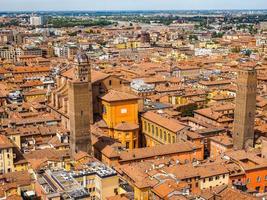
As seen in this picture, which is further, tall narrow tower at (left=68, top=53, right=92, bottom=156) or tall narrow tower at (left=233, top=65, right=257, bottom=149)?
tall narrow tower at (left=233, top=65, right=257, bottom=149)

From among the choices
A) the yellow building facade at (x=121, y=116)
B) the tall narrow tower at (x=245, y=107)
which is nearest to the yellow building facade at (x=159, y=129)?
the yellow building facade at (x=121, y=116)

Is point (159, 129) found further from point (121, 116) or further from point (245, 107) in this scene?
point (245, 107)

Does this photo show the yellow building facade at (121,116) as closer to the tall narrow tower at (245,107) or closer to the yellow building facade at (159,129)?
the yellow building facade at (159,129)

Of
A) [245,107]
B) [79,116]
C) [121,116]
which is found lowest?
[121,116]

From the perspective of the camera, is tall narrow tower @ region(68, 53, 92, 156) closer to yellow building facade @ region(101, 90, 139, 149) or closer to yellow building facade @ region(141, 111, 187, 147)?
yellow building facade @ region(101, 90, 139, 149)

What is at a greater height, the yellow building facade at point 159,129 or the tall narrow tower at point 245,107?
the tall narrow tower at point 245,107

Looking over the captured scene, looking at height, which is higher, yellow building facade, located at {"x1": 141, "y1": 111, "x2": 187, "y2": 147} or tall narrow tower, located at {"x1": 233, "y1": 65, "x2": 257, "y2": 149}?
tall narrow tower, located at {"x1": 233, "y1": 65, "x2": 257, "y2": 149}

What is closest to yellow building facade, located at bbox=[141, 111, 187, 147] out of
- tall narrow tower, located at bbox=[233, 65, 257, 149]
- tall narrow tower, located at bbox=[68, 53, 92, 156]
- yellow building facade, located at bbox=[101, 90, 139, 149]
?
yellow building facade, located at bbox=[101, 90, 139, 149]

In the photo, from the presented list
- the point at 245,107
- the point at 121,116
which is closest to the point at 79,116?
the point at 121,116
